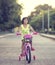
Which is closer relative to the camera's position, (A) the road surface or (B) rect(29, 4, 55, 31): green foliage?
(A) the road surface

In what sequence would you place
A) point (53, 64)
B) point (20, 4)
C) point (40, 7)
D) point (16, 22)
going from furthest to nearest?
1. point (40, 7)
2. point (16, 22)
3. point (20, 4)
4. point (53, 64)

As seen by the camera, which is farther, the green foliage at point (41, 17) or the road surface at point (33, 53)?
the green foliage at point (41, 17)

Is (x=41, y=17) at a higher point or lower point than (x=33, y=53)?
higher

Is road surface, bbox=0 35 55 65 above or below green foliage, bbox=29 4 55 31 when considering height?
below

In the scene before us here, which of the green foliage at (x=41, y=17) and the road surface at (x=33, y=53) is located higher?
the green foliage at (x=41, y=17)

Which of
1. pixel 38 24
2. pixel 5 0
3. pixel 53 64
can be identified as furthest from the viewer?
pixel 38 24

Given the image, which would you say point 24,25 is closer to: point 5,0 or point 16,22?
point 5,0

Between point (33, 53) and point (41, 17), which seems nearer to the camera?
point (33, 53)

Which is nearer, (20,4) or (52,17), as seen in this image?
(20,4)

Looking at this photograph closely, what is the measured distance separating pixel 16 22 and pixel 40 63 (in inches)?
3716

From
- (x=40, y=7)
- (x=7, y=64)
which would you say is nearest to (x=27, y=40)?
(x=7, y=64)

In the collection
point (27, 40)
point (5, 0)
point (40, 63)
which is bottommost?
point (40, 63)

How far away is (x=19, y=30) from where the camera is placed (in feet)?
42.3

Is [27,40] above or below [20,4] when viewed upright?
below
